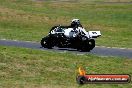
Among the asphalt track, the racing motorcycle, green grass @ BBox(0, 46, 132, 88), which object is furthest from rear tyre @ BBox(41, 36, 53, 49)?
green grass @ BBox(0, 46, 132, 88)

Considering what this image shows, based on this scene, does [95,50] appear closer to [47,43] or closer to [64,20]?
[47,43]

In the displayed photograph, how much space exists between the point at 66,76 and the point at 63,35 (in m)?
10.3

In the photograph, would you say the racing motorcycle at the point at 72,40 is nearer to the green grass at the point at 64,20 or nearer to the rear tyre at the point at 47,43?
the rear tyre at the point at 47,43

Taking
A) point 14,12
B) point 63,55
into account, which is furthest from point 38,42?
point 14,12

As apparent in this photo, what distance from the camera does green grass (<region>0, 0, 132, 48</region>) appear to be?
4234cm

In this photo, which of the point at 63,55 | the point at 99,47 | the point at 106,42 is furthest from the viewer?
the point at 106,42

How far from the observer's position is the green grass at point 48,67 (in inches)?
824

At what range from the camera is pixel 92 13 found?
6875cm

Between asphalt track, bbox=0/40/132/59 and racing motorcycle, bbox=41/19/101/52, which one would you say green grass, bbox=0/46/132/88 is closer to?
asphalt track, bbox=0/40/132/59

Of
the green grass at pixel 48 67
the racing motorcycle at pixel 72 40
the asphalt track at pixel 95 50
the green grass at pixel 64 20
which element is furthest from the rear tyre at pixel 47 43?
the green grass at pixel 64 20

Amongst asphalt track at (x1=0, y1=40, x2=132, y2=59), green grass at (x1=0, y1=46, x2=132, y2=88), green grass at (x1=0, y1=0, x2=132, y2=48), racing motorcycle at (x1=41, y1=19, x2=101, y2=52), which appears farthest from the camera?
green grass at (x1=0, y1=0, x2=132, y2=48)

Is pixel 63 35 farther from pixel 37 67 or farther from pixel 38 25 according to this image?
pixel 38 25

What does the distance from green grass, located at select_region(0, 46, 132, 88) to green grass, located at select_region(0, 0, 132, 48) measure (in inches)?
356

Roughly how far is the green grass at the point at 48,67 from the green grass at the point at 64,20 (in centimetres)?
905
